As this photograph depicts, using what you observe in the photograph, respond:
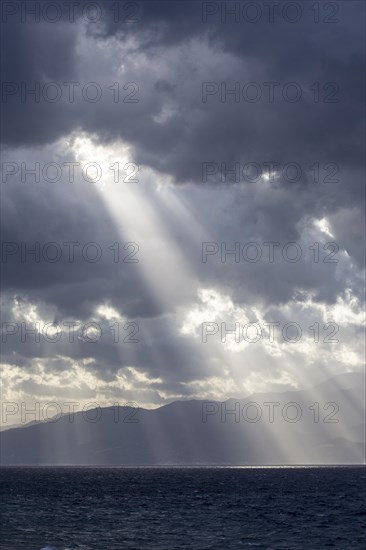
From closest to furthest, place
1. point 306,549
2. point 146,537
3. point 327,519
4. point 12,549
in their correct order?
point 12,549 → point 306,549 → point 146,537 → point 327,519

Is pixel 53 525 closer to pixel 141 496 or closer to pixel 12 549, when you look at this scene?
pixel 12 549

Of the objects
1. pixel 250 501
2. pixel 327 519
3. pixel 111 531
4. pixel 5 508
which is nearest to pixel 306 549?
pixel 111 531

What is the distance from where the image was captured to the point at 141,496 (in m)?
145

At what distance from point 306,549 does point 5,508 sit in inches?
2072

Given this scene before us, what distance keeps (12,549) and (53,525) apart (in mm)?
21568

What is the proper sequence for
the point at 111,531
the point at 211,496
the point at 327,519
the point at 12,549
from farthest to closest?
the point at 211,496
the point at 327,519
the point at 111,531
the point at 12,549

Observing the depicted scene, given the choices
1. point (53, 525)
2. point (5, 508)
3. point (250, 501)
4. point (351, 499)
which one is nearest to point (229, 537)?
point (53, 525)

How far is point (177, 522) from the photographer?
9162cm

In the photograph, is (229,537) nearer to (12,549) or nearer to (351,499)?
(12,549)

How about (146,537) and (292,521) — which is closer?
(146,537)

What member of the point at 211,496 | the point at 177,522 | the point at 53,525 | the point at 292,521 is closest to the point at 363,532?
the point at 292,521

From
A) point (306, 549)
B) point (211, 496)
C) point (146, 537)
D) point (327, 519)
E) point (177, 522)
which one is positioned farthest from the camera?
point (211, 496)

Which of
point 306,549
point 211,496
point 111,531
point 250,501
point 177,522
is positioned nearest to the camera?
point 306,549

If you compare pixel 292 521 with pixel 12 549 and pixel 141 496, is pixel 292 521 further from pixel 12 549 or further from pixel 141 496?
pixel 141 496
